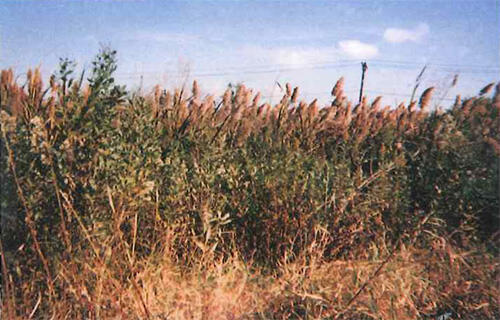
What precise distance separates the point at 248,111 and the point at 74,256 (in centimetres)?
189

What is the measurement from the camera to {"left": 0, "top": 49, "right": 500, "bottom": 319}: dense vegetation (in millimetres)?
2754

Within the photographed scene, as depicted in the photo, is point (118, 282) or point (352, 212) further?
point (352, 212)

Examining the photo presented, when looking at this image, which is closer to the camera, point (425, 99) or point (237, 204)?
point (237, 204)

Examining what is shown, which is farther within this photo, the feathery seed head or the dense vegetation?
the feathery seed head

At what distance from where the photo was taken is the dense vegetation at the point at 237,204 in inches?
108

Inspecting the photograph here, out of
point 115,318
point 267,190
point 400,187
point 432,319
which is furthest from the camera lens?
point 400,187

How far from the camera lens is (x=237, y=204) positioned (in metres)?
3.61

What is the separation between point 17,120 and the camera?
283 centimetres

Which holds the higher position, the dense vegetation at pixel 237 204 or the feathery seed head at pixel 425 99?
the feathery seed head at pixel 425 99

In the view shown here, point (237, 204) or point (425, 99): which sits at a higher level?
point (425, 99)

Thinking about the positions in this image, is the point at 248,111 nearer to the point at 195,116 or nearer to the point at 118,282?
the point at 195,116

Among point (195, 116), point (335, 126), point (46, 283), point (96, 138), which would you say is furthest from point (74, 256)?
point (335, 126)

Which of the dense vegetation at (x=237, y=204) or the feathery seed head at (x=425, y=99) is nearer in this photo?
the dense vegetation at (x=237, y=204)

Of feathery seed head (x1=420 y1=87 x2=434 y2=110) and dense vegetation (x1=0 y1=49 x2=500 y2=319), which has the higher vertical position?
feathery seed head (x1=420 y1=87 x2=434 y2=110)
